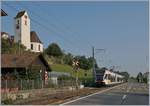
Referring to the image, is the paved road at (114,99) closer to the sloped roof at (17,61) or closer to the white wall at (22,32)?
the sloped roof at (17,61)

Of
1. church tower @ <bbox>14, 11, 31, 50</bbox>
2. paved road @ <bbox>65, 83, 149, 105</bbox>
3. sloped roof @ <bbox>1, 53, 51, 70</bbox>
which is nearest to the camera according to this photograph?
paved road @ <bbox>65, 83, 149, 105</bbox>

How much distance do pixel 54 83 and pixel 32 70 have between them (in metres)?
5.81

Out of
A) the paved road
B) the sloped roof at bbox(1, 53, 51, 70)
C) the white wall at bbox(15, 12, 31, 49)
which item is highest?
the white wall at bbox(15, 12, 31, 49)

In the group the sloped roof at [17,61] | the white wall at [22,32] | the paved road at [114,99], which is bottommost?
the paved road at [114,99]

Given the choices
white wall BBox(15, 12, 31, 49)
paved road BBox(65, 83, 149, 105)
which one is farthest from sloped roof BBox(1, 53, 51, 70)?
white wall BBox(15, 12, 31, 49)

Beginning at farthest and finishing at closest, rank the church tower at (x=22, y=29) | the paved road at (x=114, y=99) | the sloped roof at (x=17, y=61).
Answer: the church tower at (x=22, y=29)
the sloped roof at (x=17, y=61)
the paved road at (x=114, y=99)

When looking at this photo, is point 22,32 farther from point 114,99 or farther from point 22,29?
point 114,99

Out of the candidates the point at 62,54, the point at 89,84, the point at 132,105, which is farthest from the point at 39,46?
the point at 132,105

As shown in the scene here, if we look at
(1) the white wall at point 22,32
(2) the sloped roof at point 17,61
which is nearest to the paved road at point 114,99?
(2) the sloped roof at point 17,61

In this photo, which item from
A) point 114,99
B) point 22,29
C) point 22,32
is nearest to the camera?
point 114,99

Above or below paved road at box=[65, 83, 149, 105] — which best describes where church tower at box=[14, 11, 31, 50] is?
above

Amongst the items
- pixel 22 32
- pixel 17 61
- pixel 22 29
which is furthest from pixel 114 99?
pixel 22 29

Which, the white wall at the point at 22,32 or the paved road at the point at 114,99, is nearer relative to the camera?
the paved road at the point at 114,99

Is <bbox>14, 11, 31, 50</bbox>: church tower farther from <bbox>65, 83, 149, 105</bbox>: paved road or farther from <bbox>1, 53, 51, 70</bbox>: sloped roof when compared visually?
<bbox>65, 83, 149, 105</bbox>: paved road
